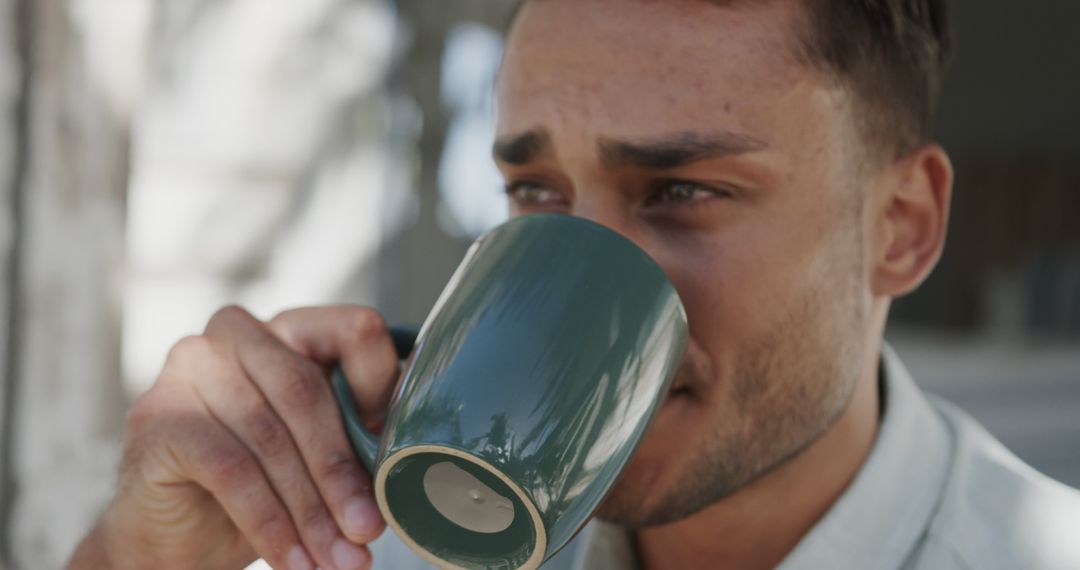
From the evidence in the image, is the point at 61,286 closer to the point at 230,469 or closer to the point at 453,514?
the point at 230,469

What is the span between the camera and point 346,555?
3.05 ft

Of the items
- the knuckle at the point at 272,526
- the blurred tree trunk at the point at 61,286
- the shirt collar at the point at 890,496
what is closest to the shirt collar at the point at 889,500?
the shirt collar at the point at 890,496

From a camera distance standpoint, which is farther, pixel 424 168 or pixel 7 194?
pixel 424 168

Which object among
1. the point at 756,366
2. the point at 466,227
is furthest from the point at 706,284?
the point at 466,227

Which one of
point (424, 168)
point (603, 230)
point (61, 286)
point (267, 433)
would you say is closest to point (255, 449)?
point (267, 433)

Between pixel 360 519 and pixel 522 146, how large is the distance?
17.7 inches

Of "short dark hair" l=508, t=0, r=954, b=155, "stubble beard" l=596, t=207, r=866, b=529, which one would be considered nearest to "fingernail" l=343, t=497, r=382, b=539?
"stubble beard" l=596, t=207, r=866, b=529

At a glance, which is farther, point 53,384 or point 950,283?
point 950,283

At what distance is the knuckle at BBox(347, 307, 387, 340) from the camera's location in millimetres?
1021

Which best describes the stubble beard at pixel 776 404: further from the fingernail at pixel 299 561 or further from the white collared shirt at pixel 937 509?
the fingernail at pixel 299 561

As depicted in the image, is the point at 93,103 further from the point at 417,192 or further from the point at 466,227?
the point at 466,227

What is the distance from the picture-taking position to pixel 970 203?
7719mm

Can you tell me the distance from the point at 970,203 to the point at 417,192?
5586 mm

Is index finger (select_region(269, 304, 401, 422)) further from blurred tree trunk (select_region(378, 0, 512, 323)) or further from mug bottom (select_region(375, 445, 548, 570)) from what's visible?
blurred tree trunk (select_region(378, 0, 512, 323))
